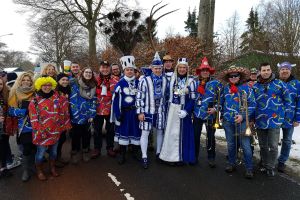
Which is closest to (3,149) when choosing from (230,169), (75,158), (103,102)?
(75,158)

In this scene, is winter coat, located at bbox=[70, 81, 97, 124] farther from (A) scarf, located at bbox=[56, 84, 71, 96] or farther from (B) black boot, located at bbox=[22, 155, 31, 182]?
(B) black boot, located at bbox=[22, 155, 31, 182]

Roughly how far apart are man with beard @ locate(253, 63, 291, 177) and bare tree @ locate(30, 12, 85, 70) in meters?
19.5

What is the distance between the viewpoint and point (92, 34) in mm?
21609

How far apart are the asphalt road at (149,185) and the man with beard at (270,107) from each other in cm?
45

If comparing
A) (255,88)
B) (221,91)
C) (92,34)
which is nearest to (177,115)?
(221,91)

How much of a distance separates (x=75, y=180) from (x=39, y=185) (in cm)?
55

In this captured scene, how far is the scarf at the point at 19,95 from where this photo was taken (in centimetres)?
480

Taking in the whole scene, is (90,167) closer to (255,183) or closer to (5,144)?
(5,144)

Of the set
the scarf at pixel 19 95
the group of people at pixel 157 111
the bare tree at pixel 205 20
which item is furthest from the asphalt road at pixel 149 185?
the bare tree at pixel 205 20

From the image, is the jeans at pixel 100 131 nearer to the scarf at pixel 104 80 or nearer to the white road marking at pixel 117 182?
the scarf at pixel 104 80

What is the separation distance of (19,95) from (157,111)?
2374 mm

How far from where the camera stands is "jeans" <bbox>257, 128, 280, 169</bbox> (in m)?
4.86

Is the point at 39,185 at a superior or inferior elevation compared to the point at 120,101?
inferior

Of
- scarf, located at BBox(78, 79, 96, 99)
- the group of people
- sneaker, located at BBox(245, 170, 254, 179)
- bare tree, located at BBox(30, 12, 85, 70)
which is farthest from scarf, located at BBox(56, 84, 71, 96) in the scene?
bare tree, located at BBox(30, 12, 85, 70)
